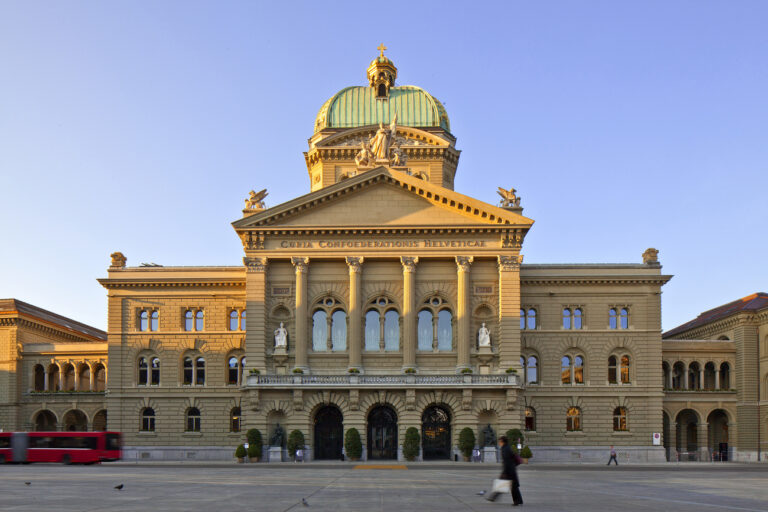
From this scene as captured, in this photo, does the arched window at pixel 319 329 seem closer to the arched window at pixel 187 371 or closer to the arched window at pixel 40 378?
the arched window at pixel 187 371

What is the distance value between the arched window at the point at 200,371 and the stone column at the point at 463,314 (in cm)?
2163

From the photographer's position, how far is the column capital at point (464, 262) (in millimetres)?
67562

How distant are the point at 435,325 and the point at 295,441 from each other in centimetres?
1339

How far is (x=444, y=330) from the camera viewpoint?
2707 inches

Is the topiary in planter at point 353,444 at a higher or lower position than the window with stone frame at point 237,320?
lower

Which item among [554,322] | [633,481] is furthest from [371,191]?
[633,481]

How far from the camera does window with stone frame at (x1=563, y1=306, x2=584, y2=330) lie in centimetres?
7400

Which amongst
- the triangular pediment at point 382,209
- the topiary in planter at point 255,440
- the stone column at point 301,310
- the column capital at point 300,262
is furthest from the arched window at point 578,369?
the topiary in planter at point 255,440

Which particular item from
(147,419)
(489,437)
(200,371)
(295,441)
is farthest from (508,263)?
(147,419)

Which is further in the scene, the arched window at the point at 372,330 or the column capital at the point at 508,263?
the arched window at the point at 372,330

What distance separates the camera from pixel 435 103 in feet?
290

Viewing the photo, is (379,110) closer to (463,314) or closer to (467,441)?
(463,314)

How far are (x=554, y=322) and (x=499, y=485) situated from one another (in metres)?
49.1

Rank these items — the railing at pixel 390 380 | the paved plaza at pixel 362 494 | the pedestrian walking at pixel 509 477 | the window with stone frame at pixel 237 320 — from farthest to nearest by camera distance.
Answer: the window with stone frame at pixel 237 320
the railing at pixel 390 380
the pedestrian walking at pixel 509 477
the paved plaza at pixel 362 494
